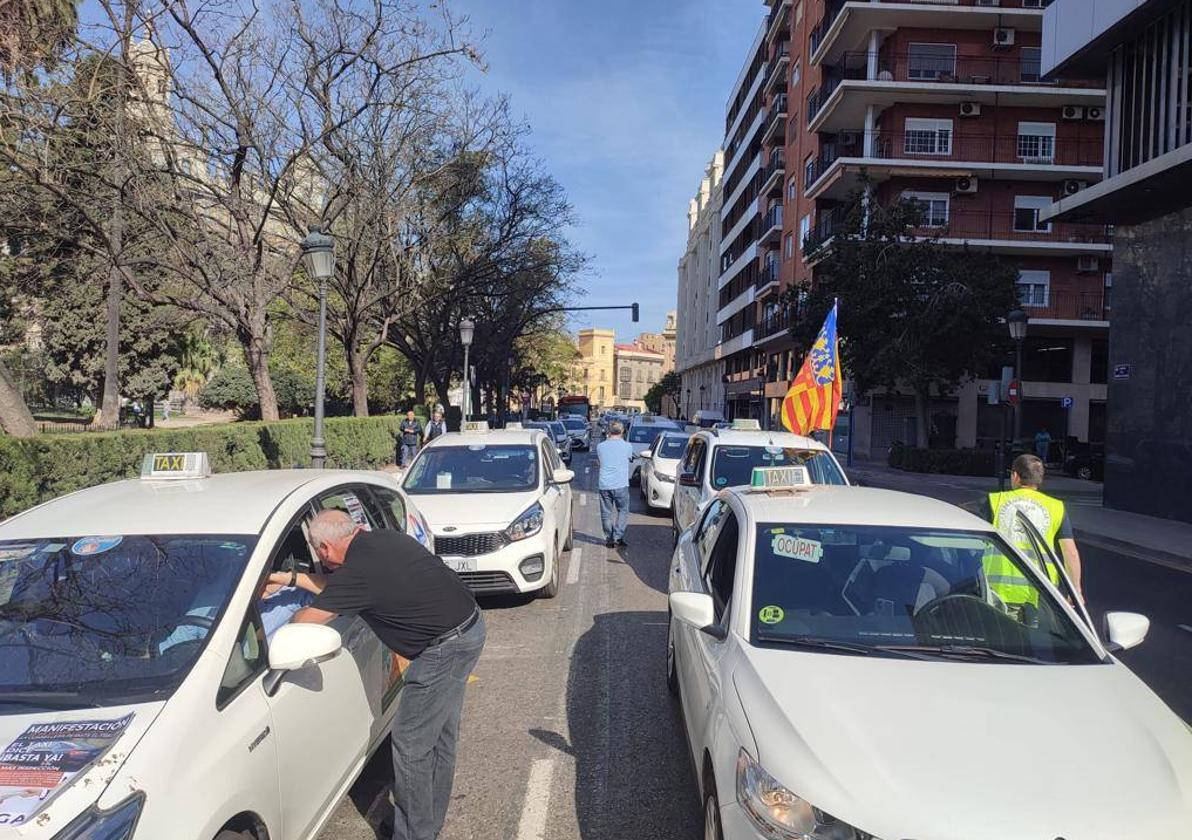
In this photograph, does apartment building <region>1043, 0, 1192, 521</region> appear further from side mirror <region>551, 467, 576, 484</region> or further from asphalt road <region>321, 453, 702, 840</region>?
asphalt road <region>321, 453, 702, 840</region>

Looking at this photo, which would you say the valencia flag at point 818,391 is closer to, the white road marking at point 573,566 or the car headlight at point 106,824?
the white road marking at point 573,566

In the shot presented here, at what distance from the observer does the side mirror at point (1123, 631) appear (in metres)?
3.52

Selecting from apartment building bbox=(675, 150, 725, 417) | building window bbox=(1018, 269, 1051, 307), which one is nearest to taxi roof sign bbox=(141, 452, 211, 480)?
building window bbox=(1018, 269, 1051, 307)

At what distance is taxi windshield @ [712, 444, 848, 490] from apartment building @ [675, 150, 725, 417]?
5791 centimetres

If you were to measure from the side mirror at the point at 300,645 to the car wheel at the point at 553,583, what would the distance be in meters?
5.13

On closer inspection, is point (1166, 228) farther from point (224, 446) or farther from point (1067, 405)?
point (1067, 405)

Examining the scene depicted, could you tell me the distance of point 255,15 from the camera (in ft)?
48.4

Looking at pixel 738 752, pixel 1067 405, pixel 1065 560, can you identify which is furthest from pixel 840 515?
pixel 1067 405

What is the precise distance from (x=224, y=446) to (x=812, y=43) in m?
37.1

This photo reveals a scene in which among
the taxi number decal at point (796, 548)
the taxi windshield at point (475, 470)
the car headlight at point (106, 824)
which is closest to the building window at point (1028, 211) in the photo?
the taxi windshield at point (475, 470)

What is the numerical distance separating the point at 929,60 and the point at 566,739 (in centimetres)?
3918

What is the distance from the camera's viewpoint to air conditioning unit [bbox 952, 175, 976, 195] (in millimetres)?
36125

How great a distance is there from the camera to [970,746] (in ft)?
8.53

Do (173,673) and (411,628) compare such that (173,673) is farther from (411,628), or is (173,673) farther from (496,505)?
(496,505)
